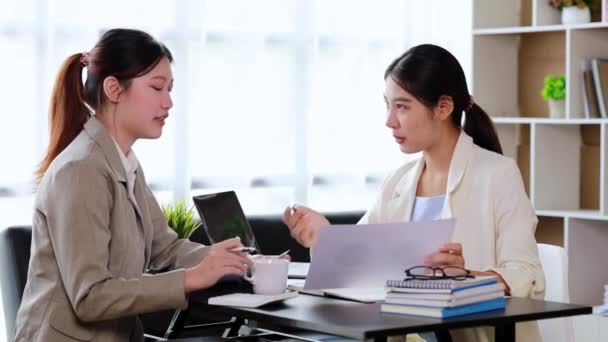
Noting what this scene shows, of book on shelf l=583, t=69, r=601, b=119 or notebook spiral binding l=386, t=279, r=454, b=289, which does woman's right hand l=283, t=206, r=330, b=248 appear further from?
book on shelf l=583, t=69, r=601, b=119

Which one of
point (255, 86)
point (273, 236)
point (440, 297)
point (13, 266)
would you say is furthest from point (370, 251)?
point (255, 86)

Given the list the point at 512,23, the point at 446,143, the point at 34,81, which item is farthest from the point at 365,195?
the point at 446,143

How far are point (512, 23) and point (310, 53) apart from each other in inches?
37.2

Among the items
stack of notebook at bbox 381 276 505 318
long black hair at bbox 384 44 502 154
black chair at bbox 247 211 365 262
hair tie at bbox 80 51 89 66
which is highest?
hair tie at bbox 80 51 89 66

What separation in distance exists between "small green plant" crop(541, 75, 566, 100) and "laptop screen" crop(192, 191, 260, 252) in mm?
2151

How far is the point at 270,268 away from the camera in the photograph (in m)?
2.31

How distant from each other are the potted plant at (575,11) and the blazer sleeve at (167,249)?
2280 millimetres

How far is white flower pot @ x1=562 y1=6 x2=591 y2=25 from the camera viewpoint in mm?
4344

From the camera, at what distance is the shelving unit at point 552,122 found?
4.32 m

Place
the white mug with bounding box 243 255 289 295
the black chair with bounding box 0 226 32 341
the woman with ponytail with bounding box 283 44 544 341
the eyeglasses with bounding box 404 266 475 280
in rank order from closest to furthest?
1. the eyeglasses with bounding box 404 266 475 280
2. the white mug with bounding box 243 255 289 295
3. the woman with ponytail with bounding box 283 44 544 341
4. the black chair with bounding box 0 226 32 341

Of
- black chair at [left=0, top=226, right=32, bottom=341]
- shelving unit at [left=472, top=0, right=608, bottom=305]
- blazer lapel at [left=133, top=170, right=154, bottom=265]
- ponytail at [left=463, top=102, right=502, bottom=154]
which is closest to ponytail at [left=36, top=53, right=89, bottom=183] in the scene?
blazer lapel at [left=133, top=170, right=154, bottom=265]

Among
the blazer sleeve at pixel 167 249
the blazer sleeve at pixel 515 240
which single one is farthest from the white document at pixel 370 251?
the blazer sleeve at pixel 167 249

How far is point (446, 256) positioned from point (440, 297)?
0.29m

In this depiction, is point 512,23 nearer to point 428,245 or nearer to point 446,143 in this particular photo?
point 446,143
